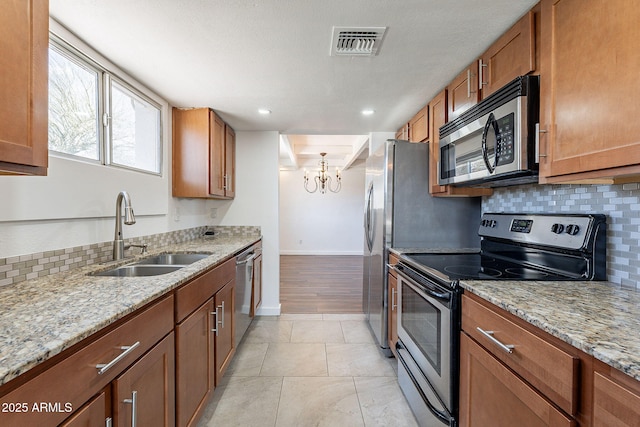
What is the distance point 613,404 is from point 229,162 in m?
3.21

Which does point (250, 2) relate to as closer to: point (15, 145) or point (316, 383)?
point (15, 145)

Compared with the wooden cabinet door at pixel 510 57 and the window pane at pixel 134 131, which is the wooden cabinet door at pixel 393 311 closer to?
the wooden cabinet door at pixel 510 57

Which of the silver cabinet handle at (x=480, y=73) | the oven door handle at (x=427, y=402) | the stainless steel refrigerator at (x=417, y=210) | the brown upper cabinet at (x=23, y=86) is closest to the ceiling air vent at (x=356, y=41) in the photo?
the silver cabinet handle at (x=480, y=73)

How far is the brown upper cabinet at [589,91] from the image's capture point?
0.90m

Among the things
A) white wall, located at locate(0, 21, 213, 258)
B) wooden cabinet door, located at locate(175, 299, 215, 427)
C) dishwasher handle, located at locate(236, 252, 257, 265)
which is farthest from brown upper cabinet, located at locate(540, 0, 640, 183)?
white wall, located at locate(0, 21, 213, 258)

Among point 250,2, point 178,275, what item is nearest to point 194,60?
point 250,2

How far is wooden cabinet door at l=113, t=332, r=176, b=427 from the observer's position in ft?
3.00

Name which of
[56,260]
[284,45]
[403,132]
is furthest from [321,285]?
[284,45]

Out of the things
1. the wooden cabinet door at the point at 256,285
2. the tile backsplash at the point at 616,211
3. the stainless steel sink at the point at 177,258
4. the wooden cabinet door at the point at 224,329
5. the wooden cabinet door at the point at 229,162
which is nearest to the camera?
the tile backsplash at the point at 616,211

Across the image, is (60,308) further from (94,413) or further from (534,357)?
(534,357)

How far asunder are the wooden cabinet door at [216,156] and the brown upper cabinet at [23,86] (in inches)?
67.0

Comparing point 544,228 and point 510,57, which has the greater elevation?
point 510,57

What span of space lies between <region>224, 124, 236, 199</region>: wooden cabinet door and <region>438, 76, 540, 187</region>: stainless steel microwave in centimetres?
221

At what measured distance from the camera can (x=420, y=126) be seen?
8.52 feet
